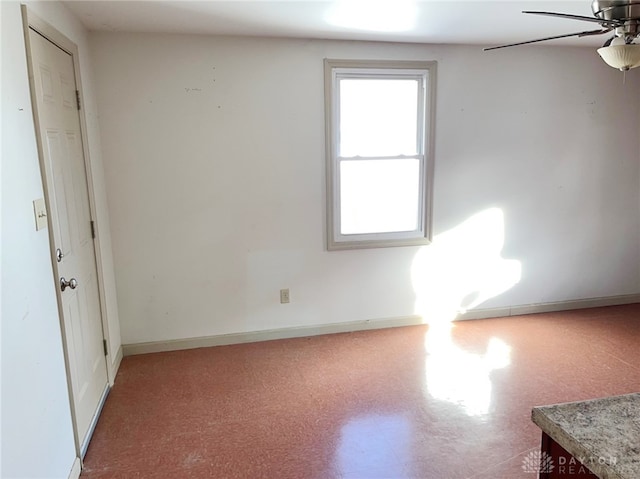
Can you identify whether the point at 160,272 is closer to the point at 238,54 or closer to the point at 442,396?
the point at 238,54

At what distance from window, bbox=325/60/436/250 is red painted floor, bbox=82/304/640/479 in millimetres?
906

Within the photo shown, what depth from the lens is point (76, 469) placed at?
2.10 metres

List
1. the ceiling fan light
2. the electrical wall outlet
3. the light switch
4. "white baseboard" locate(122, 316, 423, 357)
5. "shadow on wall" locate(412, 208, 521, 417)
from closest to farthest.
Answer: the ceiling fan light → the light switch → "white baseboard" locate(122, 316, 423, 357) → the electrical wall outlet → "shadow on wall" locate(412, 208, 521, 417)

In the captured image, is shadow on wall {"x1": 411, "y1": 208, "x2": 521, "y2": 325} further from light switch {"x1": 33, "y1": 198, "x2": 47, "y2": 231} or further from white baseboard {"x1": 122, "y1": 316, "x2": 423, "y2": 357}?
light switch {"x1": 33, "y1": 198, "x2": 47, "y2": 231}

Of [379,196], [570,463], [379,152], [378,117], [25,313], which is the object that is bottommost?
[570,463]

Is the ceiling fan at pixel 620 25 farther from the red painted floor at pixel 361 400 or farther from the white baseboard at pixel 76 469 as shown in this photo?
the white baseboard at pixel 76 469

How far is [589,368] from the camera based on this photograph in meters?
Result: 3.10

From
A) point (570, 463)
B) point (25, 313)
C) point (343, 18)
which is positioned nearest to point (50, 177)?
point (25, 313)

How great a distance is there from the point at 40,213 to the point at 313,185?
6.52 feet

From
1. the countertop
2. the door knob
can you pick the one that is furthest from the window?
the countertop

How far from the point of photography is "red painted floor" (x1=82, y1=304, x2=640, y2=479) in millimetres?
2215

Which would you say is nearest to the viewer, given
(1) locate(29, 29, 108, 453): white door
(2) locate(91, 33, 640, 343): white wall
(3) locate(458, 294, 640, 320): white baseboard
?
(1) locate(29, 29, 108, 453): white door

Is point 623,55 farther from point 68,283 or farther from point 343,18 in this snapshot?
point 68,283

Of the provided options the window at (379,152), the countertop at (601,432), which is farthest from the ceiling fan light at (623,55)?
the window at (379,152)
